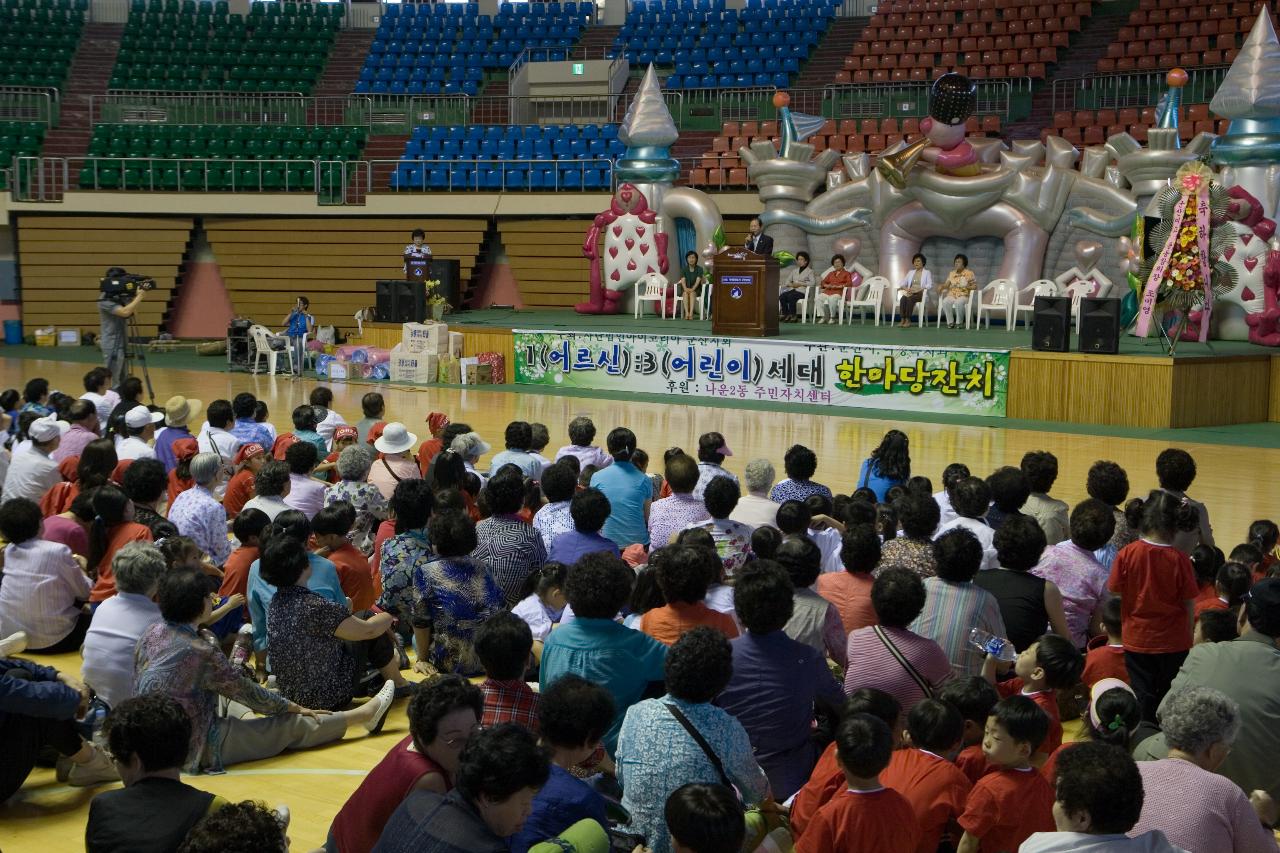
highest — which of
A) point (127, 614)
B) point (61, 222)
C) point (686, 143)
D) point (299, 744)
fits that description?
point (686, 143)

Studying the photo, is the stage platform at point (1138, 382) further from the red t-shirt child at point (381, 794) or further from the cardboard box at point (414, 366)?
the red t-shirt child at point (381, 794)

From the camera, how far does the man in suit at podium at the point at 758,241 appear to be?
17.9 m

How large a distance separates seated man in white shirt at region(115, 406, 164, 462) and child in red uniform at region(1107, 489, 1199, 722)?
619 cm

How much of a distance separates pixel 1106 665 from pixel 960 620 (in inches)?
33.7

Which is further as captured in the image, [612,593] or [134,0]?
[134,0]

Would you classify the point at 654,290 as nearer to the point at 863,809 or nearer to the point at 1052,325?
the point at 1052,325

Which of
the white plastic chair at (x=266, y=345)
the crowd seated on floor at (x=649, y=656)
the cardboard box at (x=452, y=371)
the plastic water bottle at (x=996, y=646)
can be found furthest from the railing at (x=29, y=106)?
the plastic water bottle at (x=996, y=646)

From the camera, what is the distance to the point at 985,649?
15.9 ft

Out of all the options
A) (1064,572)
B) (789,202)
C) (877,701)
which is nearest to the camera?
(877,701)

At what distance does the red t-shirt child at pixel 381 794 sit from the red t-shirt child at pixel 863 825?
97cm

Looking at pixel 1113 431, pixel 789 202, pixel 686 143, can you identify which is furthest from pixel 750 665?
pixel 686 143

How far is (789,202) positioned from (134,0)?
15900 millimetres

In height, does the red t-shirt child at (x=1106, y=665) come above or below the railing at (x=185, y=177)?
below

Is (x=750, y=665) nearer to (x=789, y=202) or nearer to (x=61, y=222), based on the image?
(x=789, y=202)
